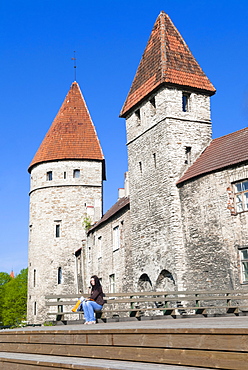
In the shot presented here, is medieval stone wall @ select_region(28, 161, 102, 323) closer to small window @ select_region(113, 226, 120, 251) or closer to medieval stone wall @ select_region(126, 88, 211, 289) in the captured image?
small window @ select_region(113, 226, 120, 251)

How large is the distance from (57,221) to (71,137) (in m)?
7.19

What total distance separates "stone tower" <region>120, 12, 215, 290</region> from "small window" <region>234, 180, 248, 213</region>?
3246 mm

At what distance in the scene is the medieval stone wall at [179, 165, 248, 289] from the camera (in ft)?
53.4

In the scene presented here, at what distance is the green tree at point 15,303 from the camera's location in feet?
189

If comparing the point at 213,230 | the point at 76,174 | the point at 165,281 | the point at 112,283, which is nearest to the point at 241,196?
the point at 213,230

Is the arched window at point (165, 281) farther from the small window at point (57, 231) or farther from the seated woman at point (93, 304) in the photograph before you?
the small window at point (57, 231)

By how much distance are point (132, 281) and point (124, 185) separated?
9.88 metres

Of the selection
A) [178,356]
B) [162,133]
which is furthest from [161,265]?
[178,356]

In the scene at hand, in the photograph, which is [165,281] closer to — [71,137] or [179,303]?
[179,303]

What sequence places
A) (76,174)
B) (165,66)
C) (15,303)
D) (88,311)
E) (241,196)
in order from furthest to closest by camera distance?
(15,303) < (76,174) < (165,66) < (241,196) < (88,311)

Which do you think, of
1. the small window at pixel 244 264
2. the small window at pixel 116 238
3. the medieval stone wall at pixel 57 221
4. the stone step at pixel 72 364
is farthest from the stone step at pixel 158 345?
the medieval stone wall at pixel 57 221

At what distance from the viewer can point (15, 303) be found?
192 ft

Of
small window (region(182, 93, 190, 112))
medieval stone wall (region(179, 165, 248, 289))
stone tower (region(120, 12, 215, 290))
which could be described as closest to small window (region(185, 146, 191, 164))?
stone tower (region(120, 12, 215, 290))

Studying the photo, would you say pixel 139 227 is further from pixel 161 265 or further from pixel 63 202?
pixel 63 202
